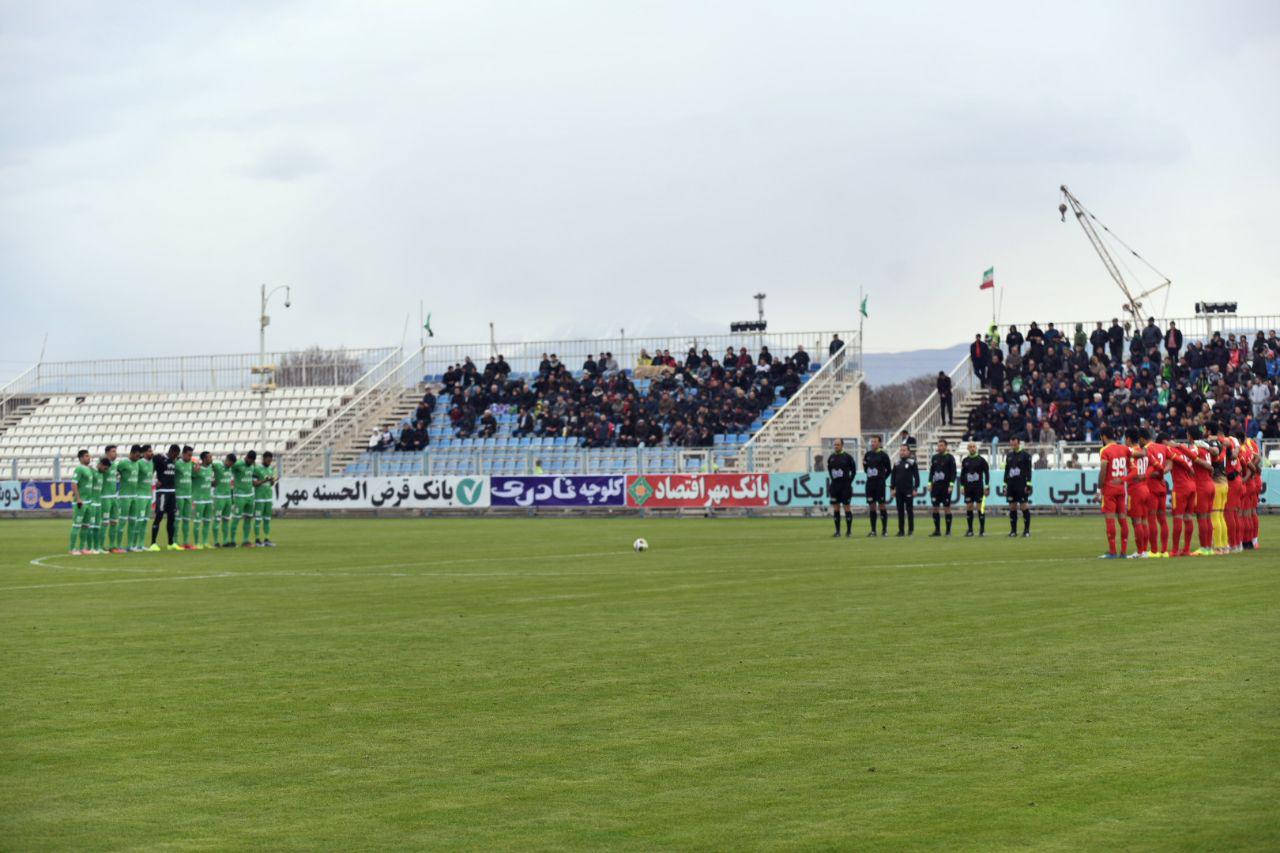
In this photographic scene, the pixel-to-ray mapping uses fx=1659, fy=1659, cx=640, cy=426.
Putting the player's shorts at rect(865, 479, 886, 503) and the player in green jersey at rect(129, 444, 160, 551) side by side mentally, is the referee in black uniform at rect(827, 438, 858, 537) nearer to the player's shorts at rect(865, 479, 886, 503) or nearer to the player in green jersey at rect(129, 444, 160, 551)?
the player's shorts at rect(865, 479, 886, 503)

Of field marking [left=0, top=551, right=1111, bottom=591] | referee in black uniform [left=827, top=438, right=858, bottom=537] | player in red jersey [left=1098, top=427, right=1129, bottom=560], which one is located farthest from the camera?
referee in black uniform [left=827, top=438, right=858, bottom=537]

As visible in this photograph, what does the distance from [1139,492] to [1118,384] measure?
26258 millimetres

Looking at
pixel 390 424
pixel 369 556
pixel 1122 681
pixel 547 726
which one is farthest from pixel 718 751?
pixel 390 424

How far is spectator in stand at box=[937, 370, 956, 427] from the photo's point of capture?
51781 millimetres

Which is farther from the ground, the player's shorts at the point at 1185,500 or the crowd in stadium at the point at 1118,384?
the crowd in stadium at the point at 1118,384

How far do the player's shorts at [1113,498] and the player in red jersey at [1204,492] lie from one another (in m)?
1.22

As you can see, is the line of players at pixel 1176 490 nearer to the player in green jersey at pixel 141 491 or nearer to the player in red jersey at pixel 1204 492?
the player in red jersey at pixel 1204 492

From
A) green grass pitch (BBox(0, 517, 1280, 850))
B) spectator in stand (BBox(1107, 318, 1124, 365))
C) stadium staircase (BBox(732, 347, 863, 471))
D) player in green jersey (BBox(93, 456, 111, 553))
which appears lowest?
green grass pitch (BBox(0, 517, 1280, 850))

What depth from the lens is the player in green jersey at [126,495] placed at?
3159cm

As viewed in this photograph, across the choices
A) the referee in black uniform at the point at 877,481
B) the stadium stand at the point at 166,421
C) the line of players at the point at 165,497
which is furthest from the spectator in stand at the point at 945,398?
the stadium stand at the point at 166,421

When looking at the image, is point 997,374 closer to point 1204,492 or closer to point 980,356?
point 980,356

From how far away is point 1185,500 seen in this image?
25.2 meters

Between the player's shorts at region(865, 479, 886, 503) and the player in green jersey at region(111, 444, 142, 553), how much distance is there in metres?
14.6

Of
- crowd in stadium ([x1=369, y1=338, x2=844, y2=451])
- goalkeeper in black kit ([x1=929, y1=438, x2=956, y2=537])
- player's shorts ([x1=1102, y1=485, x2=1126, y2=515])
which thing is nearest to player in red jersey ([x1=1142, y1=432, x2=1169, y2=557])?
player's shorts ([x1=1102, y1=485, x2=1126, y2=515])
